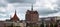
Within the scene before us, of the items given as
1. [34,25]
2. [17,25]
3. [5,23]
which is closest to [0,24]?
[5,23]

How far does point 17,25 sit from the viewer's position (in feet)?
54.9

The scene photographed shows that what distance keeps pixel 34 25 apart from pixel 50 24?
1725 mm

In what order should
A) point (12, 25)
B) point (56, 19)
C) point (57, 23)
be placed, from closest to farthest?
point (12, 25) < point (57, 23) < point (56, 19)

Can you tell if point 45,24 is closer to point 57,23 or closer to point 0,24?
point 57,23

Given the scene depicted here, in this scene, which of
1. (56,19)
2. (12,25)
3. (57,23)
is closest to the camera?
(12,25)

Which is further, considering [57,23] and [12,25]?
[57,23]

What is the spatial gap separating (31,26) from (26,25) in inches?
27.8

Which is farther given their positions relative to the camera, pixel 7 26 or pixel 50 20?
pixel 50 20

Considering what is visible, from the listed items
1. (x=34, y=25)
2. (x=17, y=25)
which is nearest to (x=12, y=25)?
(x=17, y=25)

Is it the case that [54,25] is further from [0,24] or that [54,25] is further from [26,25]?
[0,24]

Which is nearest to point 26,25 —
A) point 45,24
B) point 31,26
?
point 31,26

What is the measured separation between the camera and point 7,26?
16.7m

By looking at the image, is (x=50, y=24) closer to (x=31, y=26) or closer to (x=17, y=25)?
(x=31, y=26)

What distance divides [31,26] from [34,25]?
0.72 meters
